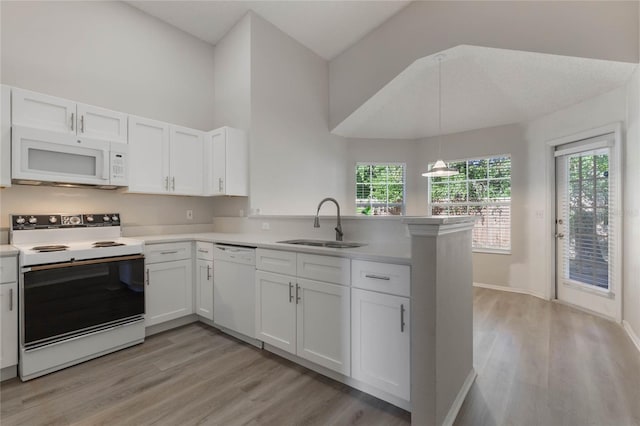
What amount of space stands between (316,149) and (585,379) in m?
3.89

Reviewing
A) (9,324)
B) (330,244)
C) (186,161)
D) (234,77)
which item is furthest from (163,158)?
(330,244)

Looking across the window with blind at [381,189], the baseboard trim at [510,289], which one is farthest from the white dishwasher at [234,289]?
the baseboard trim at [510,289]

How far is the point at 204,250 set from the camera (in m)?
2.96

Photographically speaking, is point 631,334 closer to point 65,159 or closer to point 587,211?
point 587,211

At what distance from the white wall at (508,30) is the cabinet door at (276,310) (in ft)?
9.67

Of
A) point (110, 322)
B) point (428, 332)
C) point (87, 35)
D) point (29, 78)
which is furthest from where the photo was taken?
point (87, 35)

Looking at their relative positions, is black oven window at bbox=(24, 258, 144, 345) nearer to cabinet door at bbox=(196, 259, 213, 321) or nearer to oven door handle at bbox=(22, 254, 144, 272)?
oven door handle at bbox=(22, 254, 144, 272)

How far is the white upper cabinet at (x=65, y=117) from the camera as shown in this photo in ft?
7.45

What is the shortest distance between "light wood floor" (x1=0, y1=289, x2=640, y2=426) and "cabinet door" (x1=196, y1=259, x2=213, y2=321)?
1.00 ft

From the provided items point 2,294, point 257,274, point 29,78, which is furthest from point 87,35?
point 257,274

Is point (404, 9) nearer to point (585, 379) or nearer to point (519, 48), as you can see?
point (519, 48)

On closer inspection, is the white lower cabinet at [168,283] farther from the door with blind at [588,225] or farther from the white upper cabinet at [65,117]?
the door with blind at [588,225]

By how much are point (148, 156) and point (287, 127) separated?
181 centimetres

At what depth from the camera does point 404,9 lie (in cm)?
359
